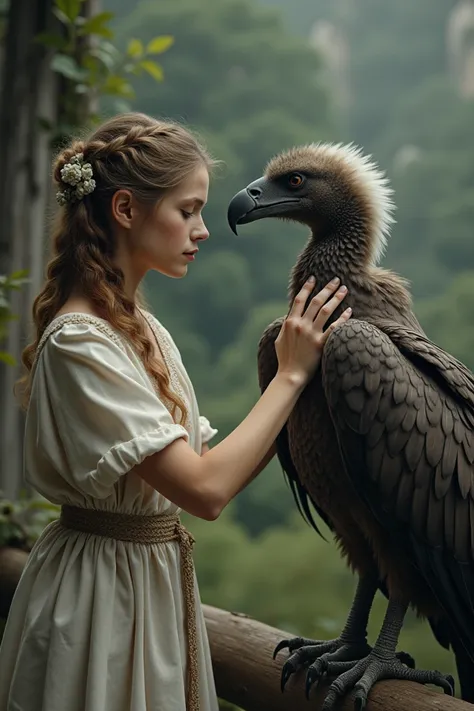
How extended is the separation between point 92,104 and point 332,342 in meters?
1.83

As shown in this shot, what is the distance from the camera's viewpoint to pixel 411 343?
1662mm

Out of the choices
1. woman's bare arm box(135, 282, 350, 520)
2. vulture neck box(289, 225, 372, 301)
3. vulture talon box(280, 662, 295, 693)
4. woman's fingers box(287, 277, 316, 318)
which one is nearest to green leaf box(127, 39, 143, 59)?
vulture neck box(289, 225, 372, 301)

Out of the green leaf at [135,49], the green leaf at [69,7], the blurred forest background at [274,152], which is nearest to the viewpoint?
the green leaf at [69,7]

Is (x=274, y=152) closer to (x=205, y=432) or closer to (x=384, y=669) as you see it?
(x=205, y=432)

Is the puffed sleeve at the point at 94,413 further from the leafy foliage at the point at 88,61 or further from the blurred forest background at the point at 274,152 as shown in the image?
the blurred forest background at the point at 274,152

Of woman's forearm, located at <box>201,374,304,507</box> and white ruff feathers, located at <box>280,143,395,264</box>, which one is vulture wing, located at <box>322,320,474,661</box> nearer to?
woman's forearm, located at <box>201,374,304,507</box>

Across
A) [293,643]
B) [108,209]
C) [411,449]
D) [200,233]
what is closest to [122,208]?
[108,209]

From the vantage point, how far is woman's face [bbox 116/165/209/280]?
1603 mm

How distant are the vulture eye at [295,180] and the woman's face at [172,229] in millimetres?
197

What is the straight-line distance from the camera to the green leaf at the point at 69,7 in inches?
108

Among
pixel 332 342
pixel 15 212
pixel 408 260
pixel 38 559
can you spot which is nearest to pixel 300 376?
pixel 332 342

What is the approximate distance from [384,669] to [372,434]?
0.45 metres

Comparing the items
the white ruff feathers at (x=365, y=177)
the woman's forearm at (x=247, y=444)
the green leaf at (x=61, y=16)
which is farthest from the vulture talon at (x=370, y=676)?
the green leaf at (x=61, y=16)

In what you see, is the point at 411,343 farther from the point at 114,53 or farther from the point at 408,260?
the point at 408,260
